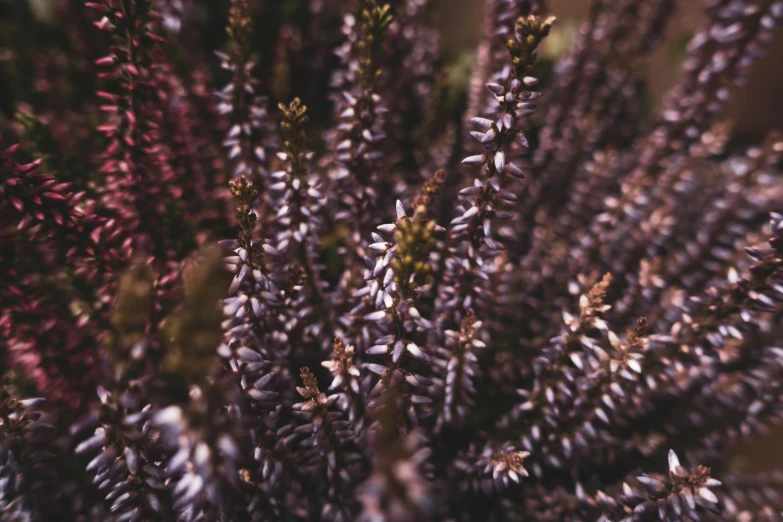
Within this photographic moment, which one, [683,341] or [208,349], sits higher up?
[208,349]

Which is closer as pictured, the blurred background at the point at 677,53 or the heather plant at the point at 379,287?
the heather plant at the point at 379,287

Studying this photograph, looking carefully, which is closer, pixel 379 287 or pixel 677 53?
pixel 379 287

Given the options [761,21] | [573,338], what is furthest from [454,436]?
[761,21]

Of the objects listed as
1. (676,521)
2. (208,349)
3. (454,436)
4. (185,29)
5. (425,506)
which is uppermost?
(185,29)

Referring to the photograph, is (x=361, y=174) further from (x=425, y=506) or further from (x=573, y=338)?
(x=425, y=506)

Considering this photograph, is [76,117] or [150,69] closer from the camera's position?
[150,69]

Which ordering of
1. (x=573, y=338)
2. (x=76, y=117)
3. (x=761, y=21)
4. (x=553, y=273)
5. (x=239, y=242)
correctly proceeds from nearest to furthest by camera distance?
(x=239, y=242), (x=573, y=338), (x=761, y=21), (x=553, y=273), (x=76, y=117)

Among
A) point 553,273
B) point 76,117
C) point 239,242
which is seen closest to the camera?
point 239,242

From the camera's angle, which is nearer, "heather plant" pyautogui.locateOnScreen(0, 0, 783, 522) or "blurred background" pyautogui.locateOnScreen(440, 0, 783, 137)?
"heather plant" pyautogui.locateOnScreen(0, 0, 783, 522)
